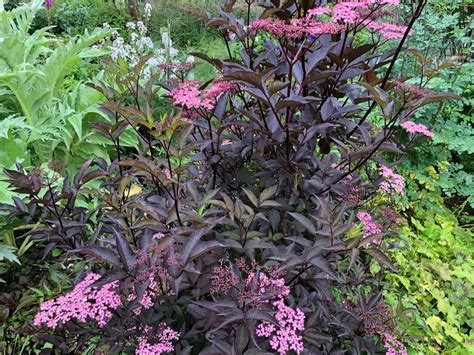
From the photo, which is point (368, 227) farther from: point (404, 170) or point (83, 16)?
point (83, 16)

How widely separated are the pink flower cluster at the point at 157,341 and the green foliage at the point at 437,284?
3.25 feet

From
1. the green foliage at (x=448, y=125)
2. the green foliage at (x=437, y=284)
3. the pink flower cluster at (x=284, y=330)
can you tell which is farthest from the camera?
the green foliage at (x=448, y=125)

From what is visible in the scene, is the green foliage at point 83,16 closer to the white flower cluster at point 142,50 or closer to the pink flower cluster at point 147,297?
the white flower cluster at point 142,50

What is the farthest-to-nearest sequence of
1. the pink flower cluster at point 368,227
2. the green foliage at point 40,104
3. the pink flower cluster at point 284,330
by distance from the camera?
the green foliage at point 40,104 < the pink flower cluster at point 368,227 < the pink flower cluster at point 284,330

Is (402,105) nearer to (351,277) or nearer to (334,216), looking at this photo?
(334,216)

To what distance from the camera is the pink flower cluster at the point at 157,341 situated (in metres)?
1.08

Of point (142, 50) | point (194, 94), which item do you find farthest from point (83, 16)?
point (194, 94)

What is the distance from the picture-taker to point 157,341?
45.8 inches

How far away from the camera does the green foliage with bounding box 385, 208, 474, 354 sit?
6.39ft

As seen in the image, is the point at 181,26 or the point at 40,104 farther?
the point at 181,26

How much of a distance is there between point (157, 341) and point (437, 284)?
1.64 m

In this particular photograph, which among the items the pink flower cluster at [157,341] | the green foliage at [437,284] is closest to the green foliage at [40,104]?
the pink flower cluster at [157,341]

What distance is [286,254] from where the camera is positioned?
1174 millimetres

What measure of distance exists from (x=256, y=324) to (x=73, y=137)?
2.14 metres
